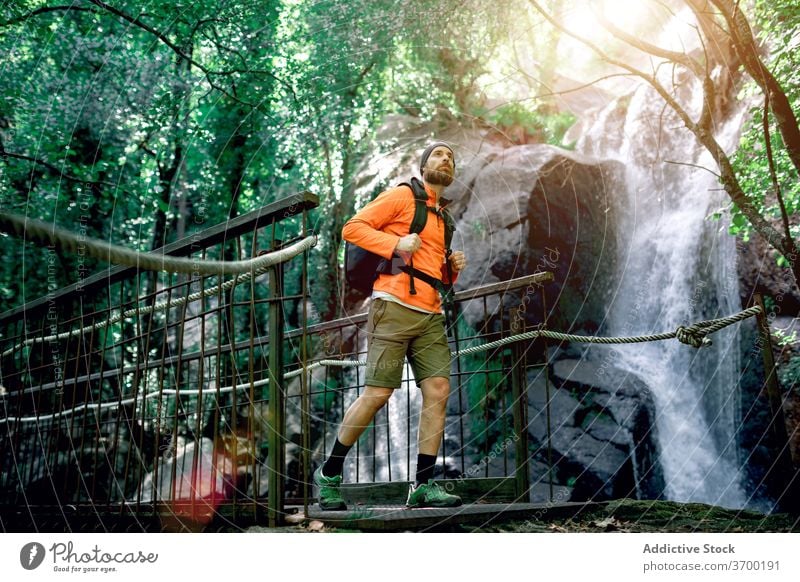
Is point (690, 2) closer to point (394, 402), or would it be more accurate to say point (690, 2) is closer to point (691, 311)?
point (691, 311)

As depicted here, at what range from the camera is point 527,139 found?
12195mm

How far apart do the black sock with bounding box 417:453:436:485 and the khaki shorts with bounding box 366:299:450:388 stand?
1.08ft

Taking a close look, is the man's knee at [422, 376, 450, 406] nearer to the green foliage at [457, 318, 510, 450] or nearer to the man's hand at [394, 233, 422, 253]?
the man's hand at [394, 233, 422, 253]

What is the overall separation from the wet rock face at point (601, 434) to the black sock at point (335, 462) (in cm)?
523

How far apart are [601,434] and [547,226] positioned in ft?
11.1

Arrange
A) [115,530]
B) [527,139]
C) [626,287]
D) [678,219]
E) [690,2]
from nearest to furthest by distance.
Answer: [115,530], [690,2], [678,219], [626,287], [527,139]

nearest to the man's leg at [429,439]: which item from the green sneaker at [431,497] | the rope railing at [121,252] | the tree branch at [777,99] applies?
the green sneaker at [431,497]

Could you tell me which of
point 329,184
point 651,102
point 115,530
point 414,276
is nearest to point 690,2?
point 414,276

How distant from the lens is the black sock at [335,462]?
258 centimetres

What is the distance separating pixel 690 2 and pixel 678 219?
5.37m

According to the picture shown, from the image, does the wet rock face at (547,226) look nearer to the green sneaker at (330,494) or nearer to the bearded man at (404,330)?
the bearded man at (404,330)

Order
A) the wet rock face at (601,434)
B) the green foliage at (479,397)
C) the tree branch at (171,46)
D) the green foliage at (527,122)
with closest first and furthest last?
the tree branch at (171,46)
the wet rock face at (601,434)
the green foliage at (479,397)
the green foliage at (527,122)

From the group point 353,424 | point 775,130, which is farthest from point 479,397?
point 353,424

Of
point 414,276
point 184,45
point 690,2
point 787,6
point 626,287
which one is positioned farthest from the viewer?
point 626,287
